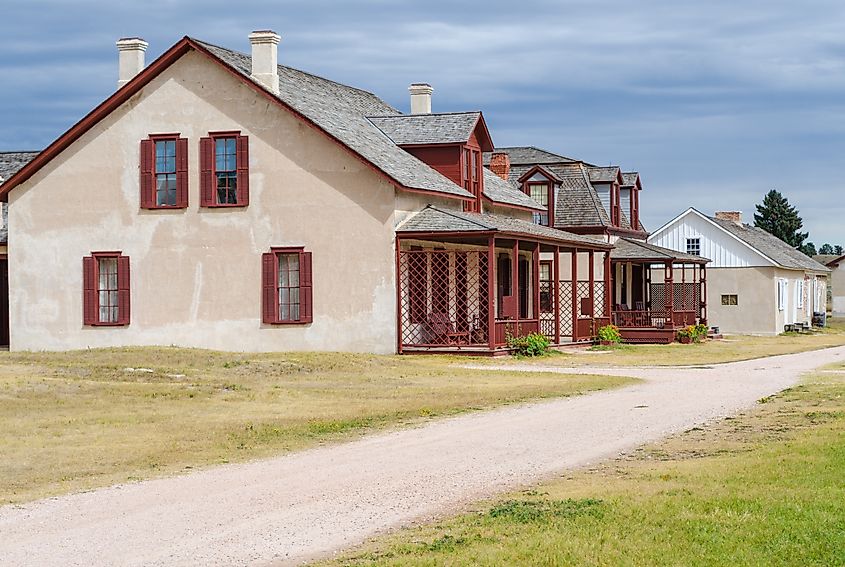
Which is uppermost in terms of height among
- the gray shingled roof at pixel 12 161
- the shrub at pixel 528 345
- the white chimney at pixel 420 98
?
the white chimney at pixel 420 98

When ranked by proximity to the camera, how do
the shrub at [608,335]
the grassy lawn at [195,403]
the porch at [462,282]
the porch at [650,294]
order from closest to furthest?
the grassy lawn at [195,403], the porch at [462,282], the shrub at [608,335], the porch at [650,294]

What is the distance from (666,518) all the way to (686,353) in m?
27.2

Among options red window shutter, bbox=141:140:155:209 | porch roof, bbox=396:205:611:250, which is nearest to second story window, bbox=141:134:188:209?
red window shutter, bbox=141:140:155:209

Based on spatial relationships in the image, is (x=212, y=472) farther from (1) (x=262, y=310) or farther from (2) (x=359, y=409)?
(1) (x=262, y=310)

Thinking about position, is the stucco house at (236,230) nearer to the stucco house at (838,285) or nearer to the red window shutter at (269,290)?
the red window shutter at (269,290)

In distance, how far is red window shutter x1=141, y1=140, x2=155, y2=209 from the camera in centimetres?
3431

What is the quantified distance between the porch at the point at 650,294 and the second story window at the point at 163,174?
16123 millimetres

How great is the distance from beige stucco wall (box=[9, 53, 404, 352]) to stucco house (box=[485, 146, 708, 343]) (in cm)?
1429

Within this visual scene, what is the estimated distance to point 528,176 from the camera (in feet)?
157

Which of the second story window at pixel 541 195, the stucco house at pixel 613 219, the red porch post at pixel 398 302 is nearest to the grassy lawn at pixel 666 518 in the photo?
the red porch post at pixel 398 302

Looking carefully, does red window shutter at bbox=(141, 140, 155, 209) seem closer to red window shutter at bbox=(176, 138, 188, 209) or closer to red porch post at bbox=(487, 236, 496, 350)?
red window shutter at bbox=(176, 138, 188, 209)

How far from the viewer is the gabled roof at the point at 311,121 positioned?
33062 millimetres

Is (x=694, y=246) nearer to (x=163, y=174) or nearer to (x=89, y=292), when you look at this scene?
(x=163, y=174)

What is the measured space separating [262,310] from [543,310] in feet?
41.5
